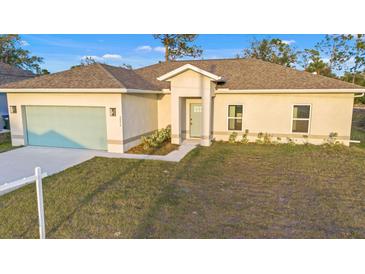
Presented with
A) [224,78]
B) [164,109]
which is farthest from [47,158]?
[224,78]

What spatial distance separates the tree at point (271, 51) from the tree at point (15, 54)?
32.5 m

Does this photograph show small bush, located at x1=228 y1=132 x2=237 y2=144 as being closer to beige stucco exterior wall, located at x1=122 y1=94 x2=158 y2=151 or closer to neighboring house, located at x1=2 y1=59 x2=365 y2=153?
neighboring house, located at x1=2 y1=59 x2=365 y2=153

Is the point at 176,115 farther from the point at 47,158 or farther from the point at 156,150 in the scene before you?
the point at 47,158

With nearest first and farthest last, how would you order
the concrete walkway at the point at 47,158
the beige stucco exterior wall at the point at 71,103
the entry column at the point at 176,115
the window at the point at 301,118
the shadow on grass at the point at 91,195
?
1. the shadow on grass at the point at 91,195
2. the concrete walkway at the point at 47,158
3. the beige stucco exterior wall at the point at 71,103
4. the entry column at the point at 176,115
5. the window at the point at 301,118

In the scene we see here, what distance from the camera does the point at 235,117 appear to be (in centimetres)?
1290

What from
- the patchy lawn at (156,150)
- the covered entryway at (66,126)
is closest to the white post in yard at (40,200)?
the patchy lawn at (156,150)

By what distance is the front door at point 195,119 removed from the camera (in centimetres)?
1329

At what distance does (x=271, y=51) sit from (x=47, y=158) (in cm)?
3056

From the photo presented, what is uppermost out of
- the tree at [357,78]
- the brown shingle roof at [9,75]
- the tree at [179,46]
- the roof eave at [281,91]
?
the tree at [179,46]

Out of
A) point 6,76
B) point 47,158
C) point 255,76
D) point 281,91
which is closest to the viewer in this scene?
point 47,158

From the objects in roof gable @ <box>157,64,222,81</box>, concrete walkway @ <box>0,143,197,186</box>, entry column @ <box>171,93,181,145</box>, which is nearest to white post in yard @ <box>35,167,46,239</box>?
concrete walkway @ <box>0,143,197,186</box>

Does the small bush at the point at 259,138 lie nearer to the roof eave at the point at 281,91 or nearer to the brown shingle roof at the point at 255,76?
the roof eave at the point at 281,91

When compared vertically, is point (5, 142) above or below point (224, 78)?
below

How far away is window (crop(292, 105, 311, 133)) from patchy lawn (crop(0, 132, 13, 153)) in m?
13.9
